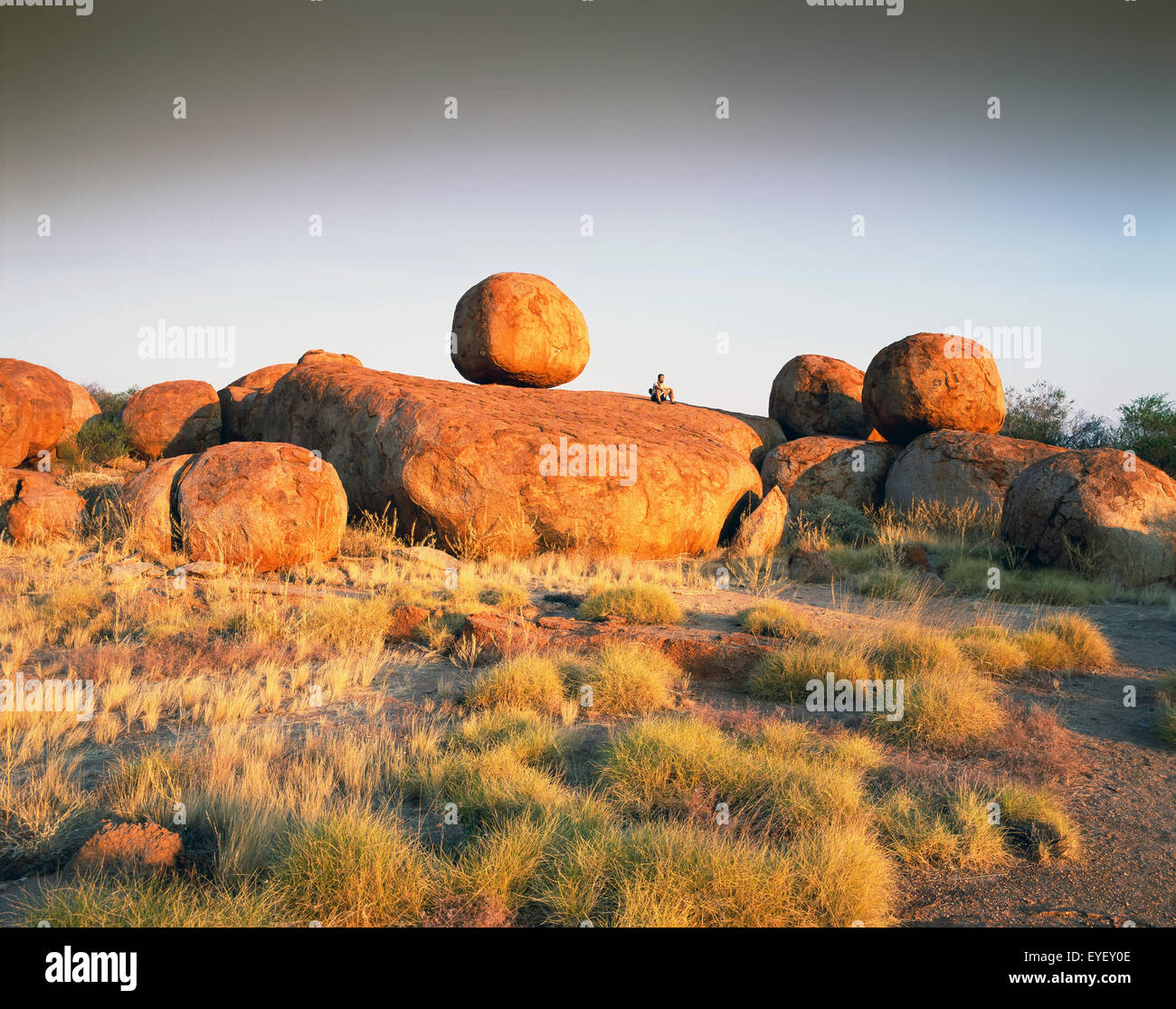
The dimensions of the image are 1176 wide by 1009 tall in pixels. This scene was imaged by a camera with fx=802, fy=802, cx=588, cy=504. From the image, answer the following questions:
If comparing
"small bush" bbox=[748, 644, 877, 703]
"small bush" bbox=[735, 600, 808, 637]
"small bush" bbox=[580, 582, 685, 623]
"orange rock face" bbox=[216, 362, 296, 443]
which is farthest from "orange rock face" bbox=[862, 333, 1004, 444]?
"orange rock face" bbox=[216, 362, 296, 443]

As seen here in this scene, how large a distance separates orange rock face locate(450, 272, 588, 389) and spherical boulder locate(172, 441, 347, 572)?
492 centimetres

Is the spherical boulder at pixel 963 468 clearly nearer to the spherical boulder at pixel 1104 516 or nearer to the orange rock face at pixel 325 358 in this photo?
the spherical boulder at pixel 1104 516

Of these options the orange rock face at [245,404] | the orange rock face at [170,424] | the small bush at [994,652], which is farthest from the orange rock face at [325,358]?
the small bush at [994,652]

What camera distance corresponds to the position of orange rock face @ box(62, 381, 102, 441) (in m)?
19.2

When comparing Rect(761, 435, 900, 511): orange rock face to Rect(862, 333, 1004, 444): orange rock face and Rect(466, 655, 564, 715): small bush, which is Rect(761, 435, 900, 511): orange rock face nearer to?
Rect(862, 333, 1004, 444): orange rock face

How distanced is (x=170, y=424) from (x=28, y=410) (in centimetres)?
275

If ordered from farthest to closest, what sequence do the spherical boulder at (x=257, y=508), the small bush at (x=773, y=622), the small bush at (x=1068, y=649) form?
the spherical boulder at (x=257, y=508)
the small bush at (x=773, y=622)
the small bush at (x=1068, y=649)

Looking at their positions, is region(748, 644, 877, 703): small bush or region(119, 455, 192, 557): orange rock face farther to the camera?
region(119, 455, 192, 557): orange rock face

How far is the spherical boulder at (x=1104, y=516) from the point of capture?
1092cm

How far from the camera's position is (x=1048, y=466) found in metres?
11.8

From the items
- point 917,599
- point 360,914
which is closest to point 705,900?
point 360,914

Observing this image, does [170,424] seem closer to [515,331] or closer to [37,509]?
[37,509]

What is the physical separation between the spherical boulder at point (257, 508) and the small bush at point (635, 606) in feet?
13.4

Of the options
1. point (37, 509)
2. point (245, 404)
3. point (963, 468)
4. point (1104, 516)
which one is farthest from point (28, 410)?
point (1104, 516)
